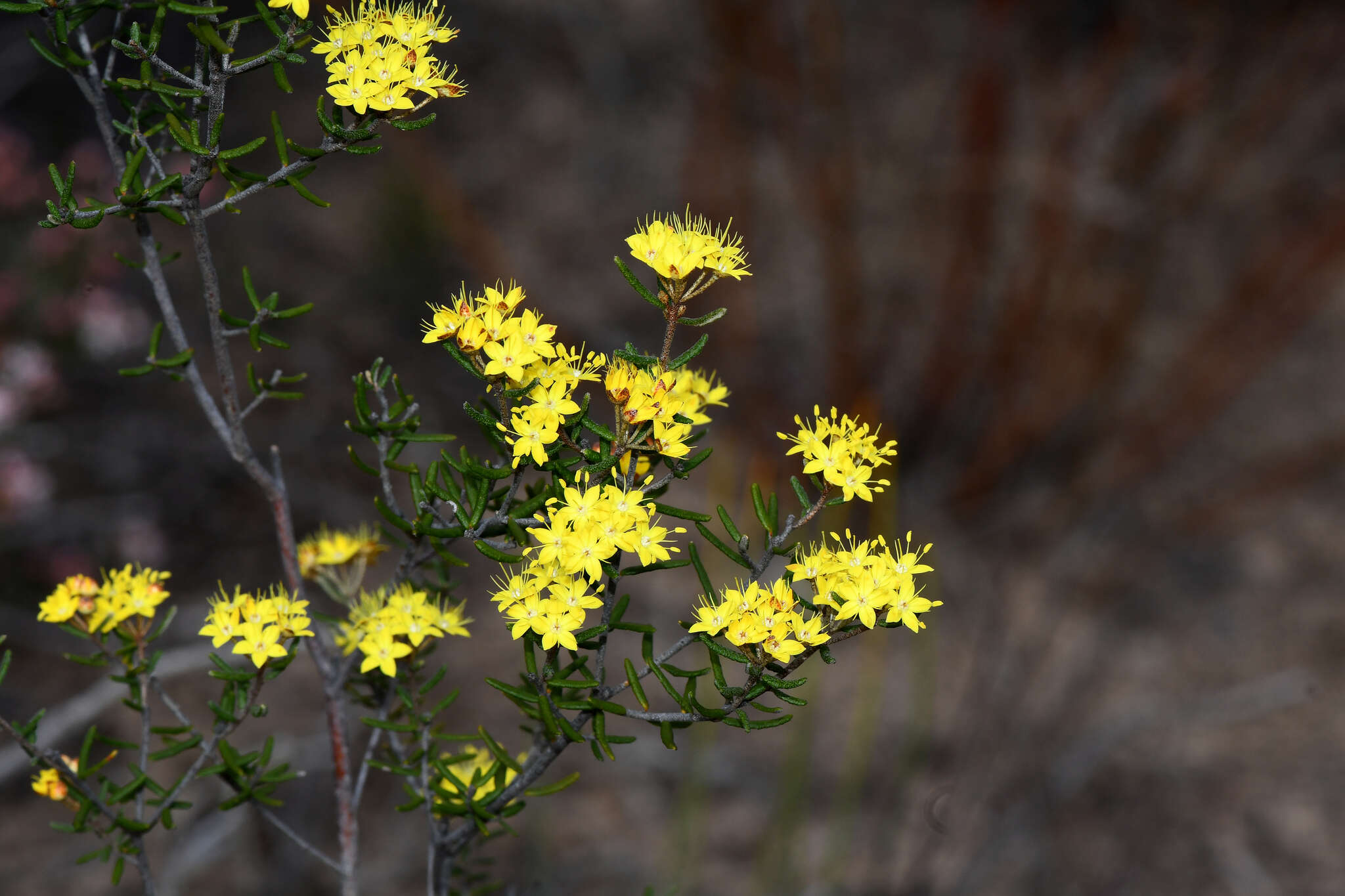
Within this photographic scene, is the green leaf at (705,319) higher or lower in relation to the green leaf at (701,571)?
higher

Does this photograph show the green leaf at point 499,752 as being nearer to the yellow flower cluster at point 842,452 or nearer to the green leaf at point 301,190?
the yellow flower cluster at point 842,452

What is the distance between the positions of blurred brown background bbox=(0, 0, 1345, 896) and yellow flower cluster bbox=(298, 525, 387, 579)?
3.89 ft

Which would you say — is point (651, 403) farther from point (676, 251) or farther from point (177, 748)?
point (177, 748)

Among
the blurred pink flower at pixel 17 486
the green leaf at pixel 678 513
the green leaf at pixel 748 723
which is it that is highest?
the blurred pink flower at pixel 17 486

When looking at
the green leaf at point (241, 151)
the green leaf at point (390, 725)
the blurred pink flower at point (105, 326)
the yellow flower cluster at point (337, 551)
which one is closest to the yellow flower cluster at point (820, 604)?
the green leaf at point (390, 725)

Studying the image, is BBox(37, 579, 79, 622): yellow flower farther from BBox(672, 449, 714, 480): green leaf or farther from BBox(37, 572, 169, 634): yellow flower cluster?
BBox(672, 449, 714, 480): green leaf

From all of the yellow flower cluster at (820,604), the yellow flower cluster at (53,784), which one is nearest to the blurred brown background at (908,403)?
the yellow flower cluster at (53,784)

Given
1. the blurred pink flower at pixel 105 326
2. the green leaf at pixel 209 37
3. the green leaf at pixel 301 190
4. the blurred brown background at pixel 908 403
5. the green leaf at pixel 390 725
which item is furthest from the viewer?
the blurred pink flower at pixel 105 326

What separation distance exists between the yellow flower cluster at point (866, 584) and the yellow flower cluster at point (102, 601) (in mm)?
738

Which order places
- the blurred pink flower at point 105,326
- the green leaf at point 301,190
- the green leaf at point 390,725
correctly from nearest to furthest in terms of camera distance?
the green leaf at point 301,190 → the green leaf at point 390,725 → the blurred pink flower at point 105,326

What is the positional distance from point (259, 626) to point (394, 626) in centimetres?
15

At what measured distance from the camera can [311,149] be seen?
89 cm

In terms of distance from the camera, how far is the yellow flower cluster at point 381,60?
35.0 inches

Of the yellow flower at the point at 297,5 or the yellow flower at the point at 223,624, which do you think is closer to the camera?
the yellow flower at the point at 297,5
